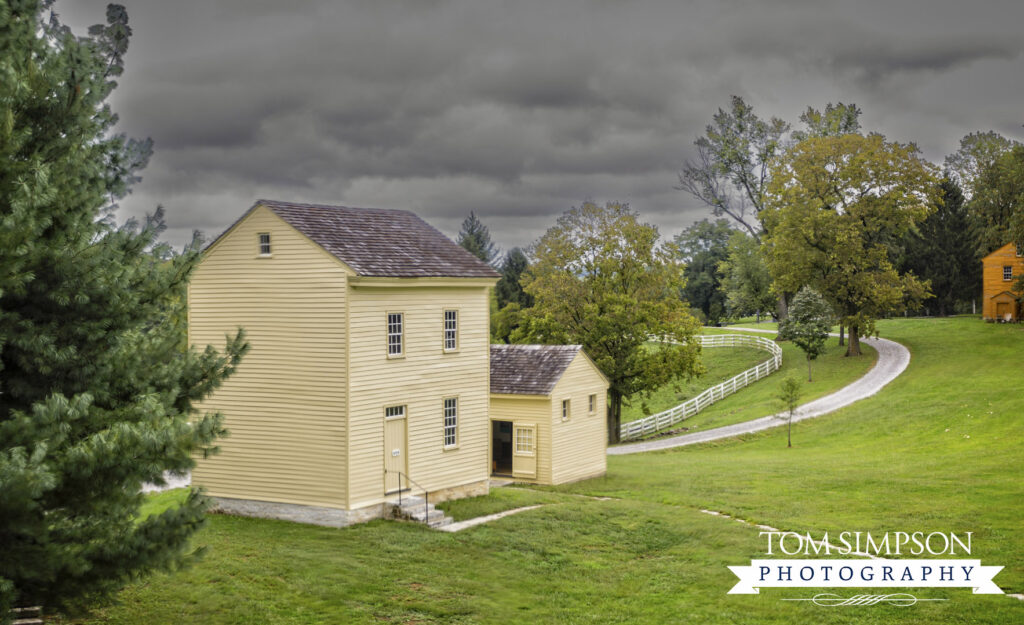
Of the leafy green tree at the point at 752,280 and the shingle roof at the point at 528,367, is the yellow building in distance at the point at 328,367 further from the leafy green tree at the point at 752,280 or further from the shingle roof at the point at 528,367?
the leafy green tree at the point at 752,280

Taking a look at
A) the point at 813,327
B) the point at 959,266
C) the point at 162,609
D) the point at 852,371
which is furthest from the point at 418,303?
the point at 959,266

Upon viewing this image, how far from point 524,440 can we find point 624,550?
9.39 m

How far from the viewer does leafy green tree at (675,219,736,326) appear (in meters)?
102

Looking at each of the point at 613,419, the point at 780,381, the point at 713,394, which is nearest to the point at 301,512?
the point at 613,419

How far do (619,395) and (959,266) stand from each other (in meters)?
46.8

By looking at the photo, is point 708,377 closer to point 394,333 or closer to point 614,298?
point 614,298

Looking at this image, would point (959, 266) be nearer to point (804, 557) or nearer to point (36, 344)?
point (804, 557)

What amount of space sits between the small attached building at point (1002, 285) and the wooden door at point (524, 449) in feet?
155

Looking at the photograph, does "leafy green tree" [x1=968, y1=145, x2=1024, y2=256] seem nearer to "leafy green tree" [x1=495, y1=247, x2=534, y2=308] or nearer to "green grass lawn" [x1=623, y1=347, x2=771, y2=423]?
"green grass lawn" [x1=623, y1=347, x2=771, y2=423]

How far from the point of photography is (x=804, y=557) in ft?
62.7

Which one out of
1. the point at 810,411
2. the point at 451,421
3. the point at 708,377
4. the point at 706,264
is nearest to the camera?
the point at 451,421

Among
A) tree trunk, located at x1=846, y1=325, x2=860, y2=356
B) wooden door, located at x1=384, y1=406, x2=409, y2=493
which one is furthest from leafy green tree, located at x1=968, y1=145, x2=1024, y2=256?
wooden door, located at x1=384, y1=406, x2=409, y2=493

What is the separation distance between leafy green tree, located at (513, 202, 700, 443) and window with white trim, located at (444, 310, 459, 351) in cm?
1768

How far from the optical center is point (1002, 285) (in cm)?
6406
